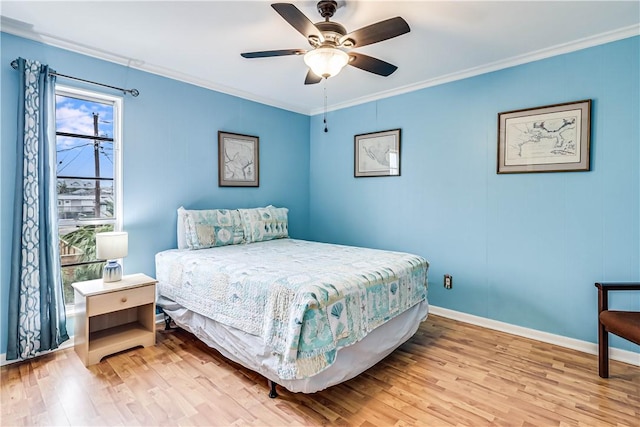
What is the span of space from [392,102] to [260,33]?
194 centimetres

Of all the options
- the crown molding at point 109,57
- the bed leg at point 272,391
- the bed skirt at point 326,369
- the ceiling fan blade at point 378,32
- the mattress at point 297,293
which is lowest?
the bed leg at point 272,391

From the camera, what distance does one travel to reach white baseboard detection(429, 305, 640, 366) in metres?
2.58

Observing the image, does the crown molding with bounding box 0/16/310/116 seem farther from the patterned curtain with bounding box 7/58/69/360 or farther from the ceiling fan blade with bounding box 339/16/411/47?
the ceiling fan blade with bounding box 339/16/411/47

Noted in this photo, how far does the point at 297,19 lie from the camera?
189 cm

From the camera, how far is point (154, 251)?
332cm

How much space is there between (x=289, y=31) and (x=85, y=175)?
7.20 ft

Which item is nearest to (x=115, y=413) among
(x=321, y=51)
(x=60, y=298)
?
(x=60, y=298)

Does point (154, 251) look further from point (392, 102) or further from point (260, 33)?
→ point (392, 102)

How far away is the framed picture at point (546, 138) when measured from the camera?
2738 millimetres

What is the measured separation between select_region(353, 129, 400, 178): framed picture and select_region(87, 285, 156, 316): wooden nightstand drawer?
2748 mm

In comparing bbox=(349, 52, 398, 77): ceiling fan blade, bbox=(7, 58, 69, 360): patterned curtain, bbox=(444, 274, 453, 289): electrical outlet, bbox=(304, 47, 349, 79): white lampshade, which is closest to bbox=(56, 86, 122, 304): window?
bbox=(7, 58, 69, 360): patterned curtain

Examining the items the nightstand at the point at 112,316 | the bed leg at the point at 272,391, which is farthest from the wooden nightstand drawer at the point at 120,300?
the bed leg at the point at 272,391

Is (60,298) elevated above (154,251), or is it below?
below

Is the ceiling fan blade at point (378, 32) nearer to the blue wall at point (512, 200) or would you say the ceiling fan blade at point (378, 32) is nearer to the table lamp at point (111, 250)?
the blue wall at point (512, 200)
